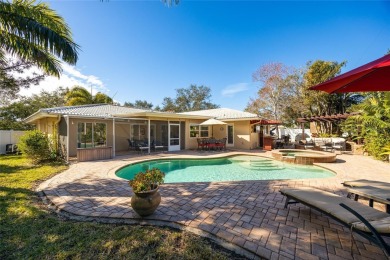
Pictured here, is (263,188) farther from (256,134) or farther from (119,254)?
(256,134)

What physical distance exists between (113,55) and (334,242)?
1578 cm

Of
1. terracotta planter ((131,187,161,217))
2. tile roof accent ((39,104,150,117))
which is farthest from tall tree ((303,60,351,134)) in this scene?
terracotta planter ((131,187,161,217))

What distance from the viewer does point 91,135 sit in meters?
13.3

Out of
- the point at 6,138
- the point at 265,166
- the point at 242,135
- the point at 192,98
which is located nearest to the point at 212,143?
Answer: the point at 242,135

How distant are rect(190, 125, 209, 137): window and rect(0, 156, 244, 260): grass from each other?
13863 mm

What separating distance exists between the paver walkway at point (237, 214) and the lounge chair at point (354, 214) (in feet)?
1.41

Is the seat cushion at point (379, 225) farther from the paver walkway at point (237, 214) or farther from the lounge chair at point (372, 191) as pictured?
the lounge chair at point (372, 191)

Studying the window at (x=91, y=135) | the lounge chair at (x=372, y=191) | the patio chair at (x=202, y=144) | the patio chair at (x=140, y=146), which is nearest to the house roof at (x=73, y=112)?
the window at (x=91, y=135)

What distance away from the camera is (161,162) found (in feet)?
38.2

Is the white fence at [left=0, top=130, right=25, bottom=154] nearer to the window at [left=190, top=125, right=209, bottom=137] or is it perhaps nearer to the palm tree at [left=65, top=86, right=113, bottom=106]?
the palm tree at [left=65, top=86, right=113, bottom=106]

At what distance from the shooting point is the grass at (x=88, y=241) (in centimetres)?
268

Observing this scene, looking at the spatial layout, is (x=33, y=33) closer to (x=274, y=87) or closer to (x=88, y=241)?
(x=88, y=241)

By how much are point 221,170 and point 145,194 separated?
263 inches

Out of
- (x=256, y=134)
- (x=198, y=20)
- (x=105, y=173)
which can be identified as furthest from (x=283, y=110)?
(x=105, y=173)
